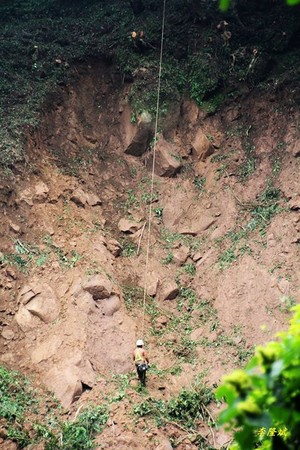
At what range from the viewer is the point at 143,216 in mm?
12156

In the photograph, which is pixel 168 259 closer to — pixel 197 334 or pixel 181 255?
pixel 181 255

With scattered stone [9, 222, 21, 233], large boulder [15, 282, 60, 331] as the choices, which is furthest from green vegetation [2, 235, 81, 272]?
large boulder [15, 282, 60, 331]

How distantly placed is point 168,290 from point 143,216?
92.9 inches

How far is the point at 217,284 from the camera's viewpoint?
34.9 feet

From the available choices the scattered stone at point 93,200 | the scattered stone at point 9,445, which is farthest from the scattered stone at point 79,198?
the scattered stone at point 9,445

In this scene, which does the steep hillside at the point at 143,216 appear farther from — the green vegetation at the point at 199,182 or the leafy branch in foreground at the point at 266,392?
the leafy branch in foreground at the point at 266,392

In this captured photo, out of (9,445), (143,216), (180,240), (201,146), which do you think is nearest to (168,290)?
(180,240)

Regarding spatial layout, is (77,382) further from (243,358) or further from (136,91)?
(136,91)

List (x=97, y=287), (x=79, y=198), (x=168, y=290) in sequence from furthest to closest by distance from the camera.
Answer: (x=79, y=198)
(x=168, y=290)
(x=97, y=287)

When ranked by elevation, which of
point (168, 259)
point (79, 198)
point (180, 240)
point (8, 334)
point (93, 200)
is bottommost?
point (8, 334)

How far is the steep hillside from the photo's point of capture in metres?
8.50

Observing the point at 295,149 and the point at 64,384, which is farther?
the point at 295,149

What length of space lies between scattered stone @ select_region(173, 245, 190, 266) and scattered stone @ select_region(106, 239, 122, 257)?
4.66ft

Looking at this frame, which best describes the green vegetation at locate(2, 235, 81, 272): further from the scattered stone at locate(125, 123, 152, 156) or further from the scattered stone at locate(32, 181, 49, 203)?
the scattered stone at locate(125, 123, 152, 156)
